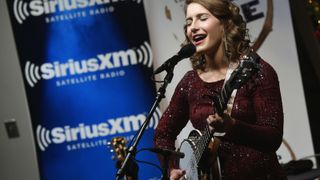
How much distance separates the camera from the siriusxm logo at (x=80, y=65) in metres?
4.55

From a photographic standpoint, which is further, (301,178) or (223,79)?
(301,178)

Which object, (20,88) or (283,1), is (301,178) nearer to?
(283,1)

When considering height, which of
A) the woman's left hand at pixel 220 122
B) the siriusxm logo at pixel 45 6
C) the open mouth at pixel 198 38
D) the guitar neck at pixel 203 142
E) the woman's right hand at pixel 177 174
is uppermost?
the siriusxm logo at pixel 45 6

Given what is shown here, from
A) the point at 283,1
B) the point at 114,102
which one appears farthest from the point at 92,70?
the point at 283,1

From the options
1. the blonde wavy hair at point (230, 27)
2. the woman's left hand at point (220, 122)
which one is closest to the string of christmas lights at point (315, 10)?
the blonde wavy hair at point (230, 27)

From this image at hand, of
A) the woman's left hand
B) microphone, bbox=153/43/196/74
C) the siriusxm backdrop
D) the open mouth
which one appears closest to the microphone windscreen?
microphone, bbox=153/43/196/74

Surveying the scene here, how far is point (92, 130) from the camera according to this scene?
15.0 feet

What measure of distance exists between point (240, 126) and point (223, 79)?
424 mm

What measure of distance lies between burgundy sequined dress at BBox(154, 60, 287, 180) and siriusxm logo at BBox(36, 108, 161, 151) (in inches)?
72.0

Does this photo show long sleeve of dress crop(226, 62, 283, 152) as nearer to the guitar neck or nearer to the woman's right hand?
the guitar neck

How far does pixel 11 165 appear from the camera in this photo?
15.5 ft

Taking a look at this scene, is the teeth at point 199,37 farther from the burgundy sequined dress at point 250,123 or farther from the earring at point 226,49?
the burgundy sequined dress at point 250,123

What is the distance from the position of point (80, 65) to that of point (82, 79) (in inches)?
4.5

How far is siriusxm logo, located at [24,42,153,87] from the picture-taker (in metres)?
4.55
